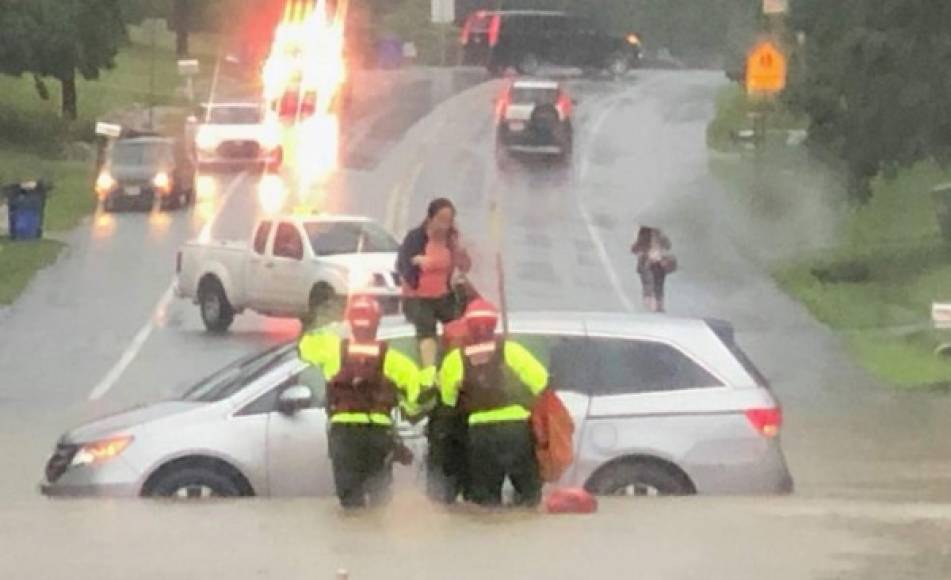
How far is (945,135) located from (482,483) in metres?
23.7

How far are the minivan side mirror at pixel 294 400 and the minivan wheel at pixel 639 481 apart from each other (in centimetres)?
193

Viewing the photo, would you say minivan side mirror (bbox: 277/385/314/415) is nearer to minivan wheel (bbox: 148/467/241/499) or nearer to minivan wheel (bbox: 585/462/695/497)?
minivan wheel (bbox: 148/467/241/499)

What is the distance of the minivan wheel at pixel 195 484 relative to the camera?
591 inches

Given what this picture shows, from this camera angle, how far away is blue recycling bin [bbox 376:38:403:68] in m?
81.4

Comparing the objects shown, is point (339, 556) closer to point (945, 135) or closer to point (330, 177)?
point (945, 135)

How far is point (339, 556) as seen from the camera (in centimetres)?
1216

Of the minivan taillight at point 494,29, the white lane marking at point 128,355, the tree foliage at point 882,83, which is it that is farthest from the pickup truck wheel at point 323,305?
the minivan taillight at point 494,29

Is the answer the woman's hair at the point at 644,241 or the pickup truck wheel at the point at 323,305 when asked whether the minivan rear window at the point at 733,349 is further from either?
the woman's hair at the point at 644,241

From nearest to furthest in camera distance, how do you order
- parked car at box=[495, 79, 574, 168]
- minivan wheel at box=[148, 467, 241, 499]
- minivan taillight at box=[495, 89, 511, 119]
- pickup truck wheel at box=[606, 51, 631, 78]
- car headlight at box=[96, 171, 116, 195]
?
minivan wheel at box=[148, 467, 241, 499] < car headlight at box=[96, 171, 116, 195] < parked car at box=[495, 79, 574, 168] < minivan taillight at box=[495, 89, 511, 119] < pickup truck wheel at box=[606, 51, 631, 78]

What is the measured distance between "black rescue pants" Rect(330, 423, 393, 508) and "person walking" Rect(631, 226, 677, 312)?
61.8 feet

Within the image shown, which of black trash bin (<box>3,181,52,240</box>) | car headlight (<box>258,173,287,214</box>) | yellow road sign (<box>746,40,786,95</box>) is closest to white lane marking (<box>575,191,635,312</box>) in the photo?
yellow road sign (<box>746,40,786,95</box>)

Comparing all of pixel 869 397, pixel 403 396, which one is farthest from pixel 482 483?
pixel 869 397

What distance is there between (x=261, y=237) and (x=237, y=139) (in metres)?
21.4

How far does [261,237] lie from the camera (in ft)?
105
